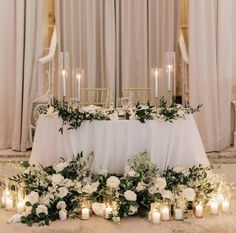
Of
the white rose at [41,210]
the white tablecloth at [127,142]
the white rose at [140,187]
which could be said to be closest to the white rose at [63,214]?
the white rose at [41,210]

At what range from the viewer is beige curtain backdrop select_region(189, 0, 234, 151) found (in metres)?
5.53

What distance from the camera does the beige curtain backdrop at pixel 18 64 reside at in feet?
18.2

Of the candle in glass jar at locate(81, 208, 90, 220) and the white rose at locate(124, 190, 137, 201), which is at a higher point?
the white rose at locate(124, 190, 137, 201)

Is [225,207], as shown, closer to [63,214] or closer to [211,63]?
[63,214]

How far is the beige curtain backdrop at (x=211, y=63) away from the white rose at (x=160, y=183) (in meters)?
2.28

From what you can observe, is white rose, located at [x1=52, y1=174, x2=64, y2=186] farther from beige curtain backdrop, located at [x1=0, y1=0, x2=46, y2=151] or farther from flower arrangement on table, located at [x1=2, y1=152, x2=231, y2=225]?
beige curtain backdrop, located at [x1=0, y1=0, x2=46, y2=151]

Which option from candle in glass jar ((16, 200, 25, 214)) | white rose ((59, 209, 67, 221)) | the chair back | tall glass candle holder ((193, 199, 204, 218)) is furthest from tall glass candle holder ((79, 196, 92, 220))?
the chair back

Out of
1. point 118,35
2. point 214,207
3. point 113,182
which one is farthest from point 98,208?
point 118,35

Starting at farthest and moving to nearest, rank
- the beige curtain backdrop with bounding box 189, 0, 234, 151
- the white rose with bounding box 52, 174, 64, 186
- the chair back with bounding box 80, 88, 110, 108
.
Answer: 1. the chair back with bounding box 80, 88, 110, 108
2. the beige curtain backdrop with bounding box 189, 0, 234, 151
3. the white rose with bounding box 52, 174, 64, 186

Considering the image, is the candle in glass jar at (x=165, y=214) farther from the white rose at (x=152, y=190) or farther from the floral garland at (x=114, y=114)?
the floral garland at (x=114, y=114)

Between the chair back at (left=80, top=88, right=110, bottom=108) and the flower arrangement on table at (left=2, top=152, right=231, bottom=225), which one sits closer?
the flower arrangement on table at (left=2, top=152, right=231, bottom=225)

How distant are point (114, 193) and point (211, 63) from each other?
277 centimetres

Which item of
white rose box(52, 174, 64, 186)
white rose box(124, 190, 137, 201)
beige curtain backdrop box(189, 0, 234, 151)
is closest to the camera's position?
white rose box(124, 190, 137, 201)

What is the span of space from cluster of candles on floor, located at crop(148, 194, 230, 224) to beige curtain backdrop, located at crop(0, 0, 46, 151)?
2.61 metres
